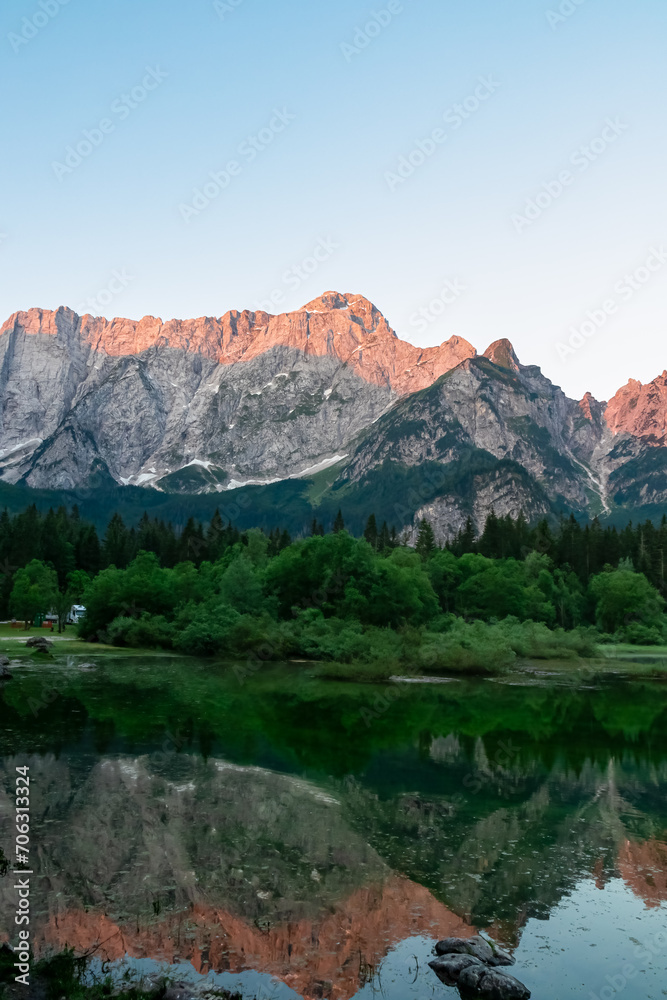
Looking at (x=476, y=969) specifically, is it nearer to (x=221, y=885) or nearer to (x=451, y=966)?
(x=451, y=966)

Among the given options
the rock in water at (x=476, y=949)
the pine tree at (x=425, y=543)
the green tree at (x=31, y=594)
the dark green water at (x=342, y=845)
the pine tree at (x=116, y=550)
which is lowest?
the dark green water at (x=342, y=845)

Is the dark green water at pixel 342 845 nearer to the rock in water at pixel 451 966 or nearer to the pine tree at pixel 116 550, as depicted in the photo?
the rock in water at pixel 451 966

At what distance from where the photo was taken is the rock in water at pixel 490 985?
13500 millimetres

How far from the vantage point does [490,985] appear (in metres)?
13.6

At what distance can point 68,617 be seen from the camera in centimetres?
11931

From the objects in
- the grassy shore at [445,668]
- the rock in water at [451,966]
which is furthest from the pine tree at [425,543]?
the rock in water at [451,966]

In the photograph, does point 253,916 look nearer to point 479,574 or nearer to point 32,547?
point 479,574

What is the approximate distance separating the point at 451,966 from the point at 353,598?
205 ft

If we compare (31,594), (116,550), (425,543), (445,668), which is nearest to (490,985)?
(445,668)

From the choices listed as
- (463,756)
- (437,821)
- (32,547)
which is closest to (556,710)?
(463,756)

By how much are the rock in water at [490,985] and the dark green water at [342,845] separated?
12.8 inches

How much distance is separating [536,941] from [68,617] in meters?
114

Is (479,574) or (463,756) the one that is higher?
(479,574)

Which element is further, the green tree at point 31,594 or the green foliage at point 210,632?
the green tree at point 31,594
